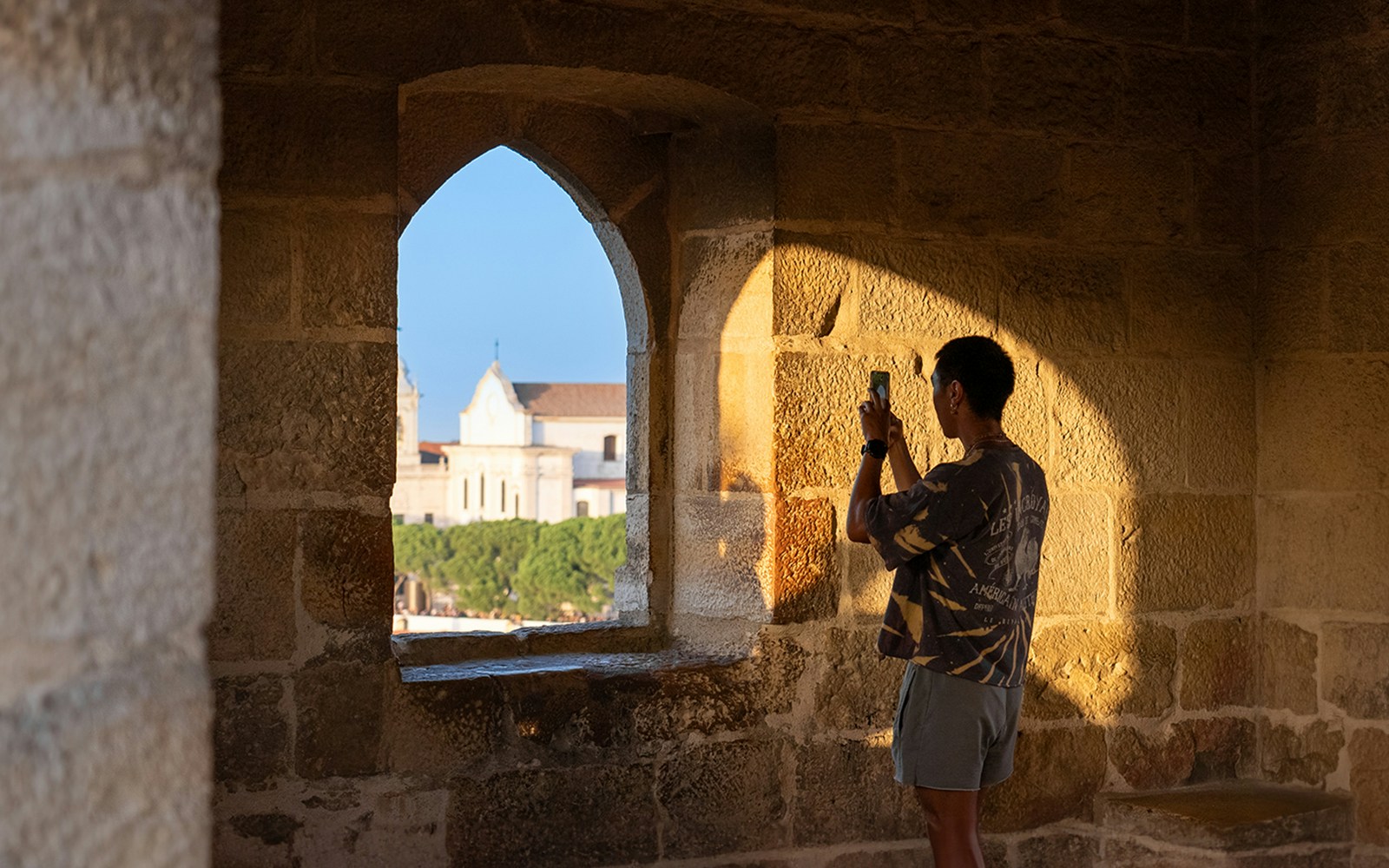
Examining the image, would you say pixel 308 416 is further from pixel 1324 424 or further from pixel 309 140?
pixel 1324 424

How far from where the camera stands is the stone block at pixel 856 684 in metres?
3.33

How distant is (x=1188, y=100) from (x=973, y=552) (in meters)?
1.66

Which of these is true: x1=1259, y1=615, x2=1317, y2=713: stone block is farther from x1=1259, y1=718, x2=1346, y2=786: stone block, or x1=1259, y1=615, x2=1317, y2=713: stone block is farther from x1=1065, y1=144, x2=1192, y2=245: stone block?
x1=1065, y1=144, x2=1192, y2=245: stone block

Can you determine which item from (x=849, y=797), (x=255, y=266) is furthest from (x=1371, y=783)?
(x=255, y=266)

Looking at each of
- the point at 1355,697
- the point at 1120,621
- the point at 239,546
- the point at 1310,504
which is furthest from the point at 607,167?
the point at 1355,697

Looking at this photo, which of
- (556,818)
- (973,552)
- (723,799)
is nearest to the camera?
(973,552)

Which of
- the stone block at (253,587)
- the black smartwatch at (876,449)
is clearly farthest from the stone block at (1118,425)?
the stone block at (253,587)

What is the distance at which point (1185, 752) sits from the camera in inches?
142

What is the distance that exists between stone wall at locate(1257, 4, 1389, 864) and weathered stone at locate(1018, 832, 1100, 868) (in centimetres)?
52

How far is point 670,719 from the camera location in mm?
3201

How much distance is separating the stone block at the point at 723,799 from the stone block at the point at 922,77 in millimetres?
1426

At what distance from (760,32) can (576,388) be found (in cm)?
5273

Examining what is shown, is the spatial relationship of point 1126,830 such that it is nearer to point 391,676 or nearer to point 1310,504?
point 1310,504

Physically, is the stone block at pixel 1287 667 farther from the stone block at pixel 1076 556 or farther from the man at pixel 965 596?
the man at pixel 965 596
